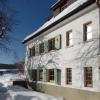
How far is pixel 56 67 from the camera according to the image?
2181cm

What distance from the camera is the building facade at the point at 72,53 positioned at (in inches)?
635

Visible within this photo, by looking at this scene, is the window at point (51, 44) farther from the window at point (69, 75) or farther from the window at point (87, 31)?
the window at point (87, 31)

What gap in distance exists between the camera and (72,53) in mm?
19016

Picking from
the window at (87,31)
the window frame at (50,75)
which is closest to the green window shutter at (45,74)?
the window frame at (50,75)

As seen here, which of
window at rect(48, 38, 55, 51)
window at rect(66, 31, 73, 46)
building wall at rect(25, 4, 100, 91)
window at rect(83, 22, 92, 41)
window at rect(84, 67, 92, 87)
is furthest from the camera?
window at rect(48, 38, 55, 51)

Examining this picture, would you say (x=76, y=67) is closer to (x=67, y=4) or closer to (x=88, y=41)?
(x=88, y=41)

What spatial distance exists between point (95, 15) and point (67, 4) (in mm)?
9748

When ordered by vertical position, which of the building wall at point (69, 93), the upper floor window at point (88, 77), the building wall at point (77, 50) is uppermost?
the building wall at point (77, 50)

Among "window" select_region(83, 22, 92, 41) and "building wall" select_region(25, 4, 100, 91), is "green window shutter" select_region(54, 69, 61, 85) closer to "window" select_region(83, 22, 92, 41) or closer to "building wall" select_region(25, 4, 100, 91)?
"building wall" select_region(25, 4, 100, 91)

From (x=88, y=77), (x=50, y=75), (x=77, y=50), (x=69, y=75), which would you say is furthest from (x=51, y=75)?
(x=88, y=77)

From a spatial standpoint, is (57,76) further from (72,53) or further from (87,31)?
(87,31)

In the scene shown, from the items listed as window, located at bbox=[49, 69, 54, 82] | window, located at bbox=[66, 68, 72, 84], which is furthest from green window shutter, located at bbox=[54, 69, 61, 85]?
window, located at bbox=[49, 69, 54, 82]

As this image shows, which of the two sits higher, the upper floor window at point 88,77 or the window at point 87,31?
the window at point 87,31

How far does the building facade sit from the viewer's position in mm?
16141
